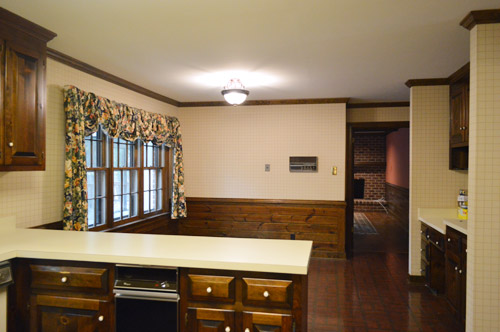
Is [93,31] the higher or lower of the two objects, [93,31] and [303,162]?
the higher

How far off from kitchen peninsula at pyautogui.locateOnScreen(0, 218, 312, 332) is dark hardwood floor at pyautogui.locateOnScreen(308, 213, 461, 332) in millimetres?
1416

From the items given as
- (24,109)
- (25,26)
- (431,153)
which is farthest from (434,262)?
(25,26)

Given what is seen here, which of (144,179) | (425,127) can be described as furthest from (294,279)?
(144,179)

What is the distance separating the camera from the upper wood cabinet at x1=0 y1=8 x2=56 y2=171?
8.07 ft

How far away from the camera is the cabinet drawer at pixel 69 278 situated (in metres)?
2.15

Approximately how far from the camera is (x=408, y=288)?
426cm

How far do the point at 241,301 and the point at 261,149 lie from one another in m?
4.04

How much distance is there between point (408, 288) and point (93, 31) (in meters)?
4.29

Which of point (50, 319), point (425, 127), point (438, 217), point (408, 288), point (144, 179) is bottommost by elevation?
point (408, 288)

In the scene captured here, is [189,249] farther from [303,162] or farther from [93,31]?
[303,162]

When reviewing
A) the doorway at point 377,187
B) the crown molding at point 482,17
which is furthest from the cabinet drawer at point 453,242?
the doorway at point 377,187

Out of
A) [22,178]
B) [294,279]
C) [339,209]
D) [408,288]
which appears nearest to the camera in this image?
[294,279]

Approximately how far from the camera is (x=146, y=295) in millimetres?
2080

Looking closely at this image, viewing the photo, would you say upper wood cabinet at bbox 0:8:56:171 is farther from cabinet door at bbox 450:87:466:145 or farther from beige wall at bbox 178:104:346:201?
cabinet door at bbox 450:87:466:145
